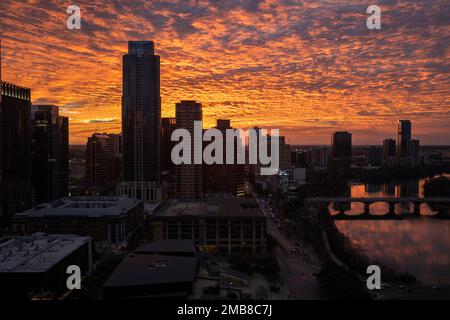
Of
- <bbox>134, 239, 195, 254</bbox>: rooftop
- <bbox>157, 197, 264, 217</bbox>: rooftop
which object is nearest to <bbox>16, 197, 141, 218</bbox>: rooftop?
<bbox>157, 197, 264, 217</bbox>: rooftop

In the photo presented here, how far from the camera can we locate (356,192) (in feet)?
45.8

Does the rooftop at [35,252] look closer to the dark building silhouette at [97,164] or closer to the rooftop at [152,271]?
the rooftop at [152,271]

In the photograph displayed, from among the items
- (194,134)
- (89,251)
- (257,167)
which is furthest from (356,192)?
(89,251)

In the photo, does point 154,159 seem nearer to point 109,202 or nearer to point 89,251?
point 109,202

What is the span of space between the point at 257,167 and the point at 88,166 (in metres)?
5.54

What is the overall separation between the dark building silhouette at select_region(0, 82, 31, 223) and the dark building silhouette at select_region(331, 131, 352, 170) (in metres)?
13.0

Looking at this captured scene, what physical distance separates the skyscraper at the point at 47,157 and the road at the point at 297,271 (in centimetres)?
586

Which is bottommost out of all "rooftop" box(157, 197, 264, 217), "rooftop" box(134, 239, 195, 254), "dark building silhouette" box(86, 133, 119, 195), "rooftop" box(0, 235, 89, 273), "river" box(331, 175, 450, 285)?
"river" box(331, 175, 450, 285)

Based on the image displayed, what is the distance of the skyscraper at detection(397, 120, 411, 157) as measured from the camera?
16.7 meters

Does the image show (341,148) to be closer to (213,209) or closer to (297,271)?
(213,209)

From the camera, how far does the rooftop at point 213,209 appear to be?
5.73 m

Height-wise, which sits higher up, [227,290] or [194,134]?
[194,134]

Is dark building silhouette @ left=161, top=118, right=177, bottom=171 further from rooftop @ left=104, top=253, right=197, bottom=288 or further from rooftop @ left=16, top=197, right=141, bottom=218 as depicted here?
rooftop @ left=104, top=253, right=197, bottom=288

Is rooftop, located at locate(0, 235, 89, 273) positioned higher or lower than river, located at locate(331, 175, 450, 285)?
higher
